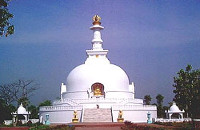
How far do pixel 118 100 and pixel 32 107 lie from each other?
37.6 meters

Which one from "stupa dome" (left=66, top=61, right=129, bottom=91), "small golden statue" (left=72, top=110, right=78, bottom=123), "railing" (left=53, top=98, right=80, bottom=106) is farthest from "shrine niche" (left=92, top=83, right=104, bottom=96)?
"small golden statue" (left=72, top=110, right=78, bottom=123)

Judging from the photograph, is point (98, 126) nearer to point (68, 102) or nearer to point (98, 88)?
point (68, 102)

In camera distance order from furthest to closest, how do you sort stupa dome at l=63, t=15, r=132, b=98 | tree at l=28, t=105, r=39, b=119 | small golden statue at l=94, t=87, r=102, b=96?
tree at l=28, t=105, r=39, b=119, small golden statue at l=94, t=87, r=102, b=96, stupa dome at l=63, t=15, r=132, b=98

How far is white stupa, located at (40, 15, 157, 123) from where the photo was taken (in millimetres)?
41625

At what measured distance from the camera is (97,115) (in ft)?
132

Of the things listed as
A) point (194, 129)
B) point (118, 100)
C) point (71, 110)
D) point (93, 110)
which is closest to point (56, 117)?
point (71, 110)

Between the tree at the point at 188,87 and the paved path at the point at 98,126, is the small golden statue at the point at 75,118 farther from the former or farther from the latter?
the tree at the point at 188,87

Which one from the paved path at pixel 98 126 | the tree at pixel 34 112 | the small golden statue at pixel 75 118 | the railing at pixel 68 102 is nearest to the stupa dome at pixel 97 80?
the railing at pixel 68 102

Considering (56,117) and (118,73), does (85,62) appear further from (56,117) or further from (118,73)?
(56,117)

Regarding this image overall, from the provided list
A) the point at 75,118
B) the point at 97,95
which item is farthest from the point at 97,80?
the point at 75,118

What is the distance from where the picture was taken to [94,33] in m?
56.7

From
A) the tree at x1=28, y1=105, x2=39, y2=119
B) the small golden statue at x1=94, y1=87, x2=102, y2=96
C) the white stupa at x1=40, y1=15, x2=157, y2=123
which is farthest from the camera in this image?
the tree at x1=28, y1=105, x2=39, y2=119

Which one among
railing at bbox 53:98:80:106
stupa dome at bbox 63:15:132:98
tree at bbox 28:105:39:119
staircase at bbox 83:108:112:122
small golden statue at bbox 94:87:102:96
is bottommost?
tree at bbox 28:105:39:119

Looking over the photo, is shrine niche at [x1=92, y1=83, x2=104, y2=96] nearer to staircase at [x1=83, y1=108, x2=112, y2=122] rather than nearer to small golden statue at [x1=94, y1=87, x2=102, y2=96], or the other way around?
small golden statue at [x1=94, y1=87, x2=102, y2=96]
